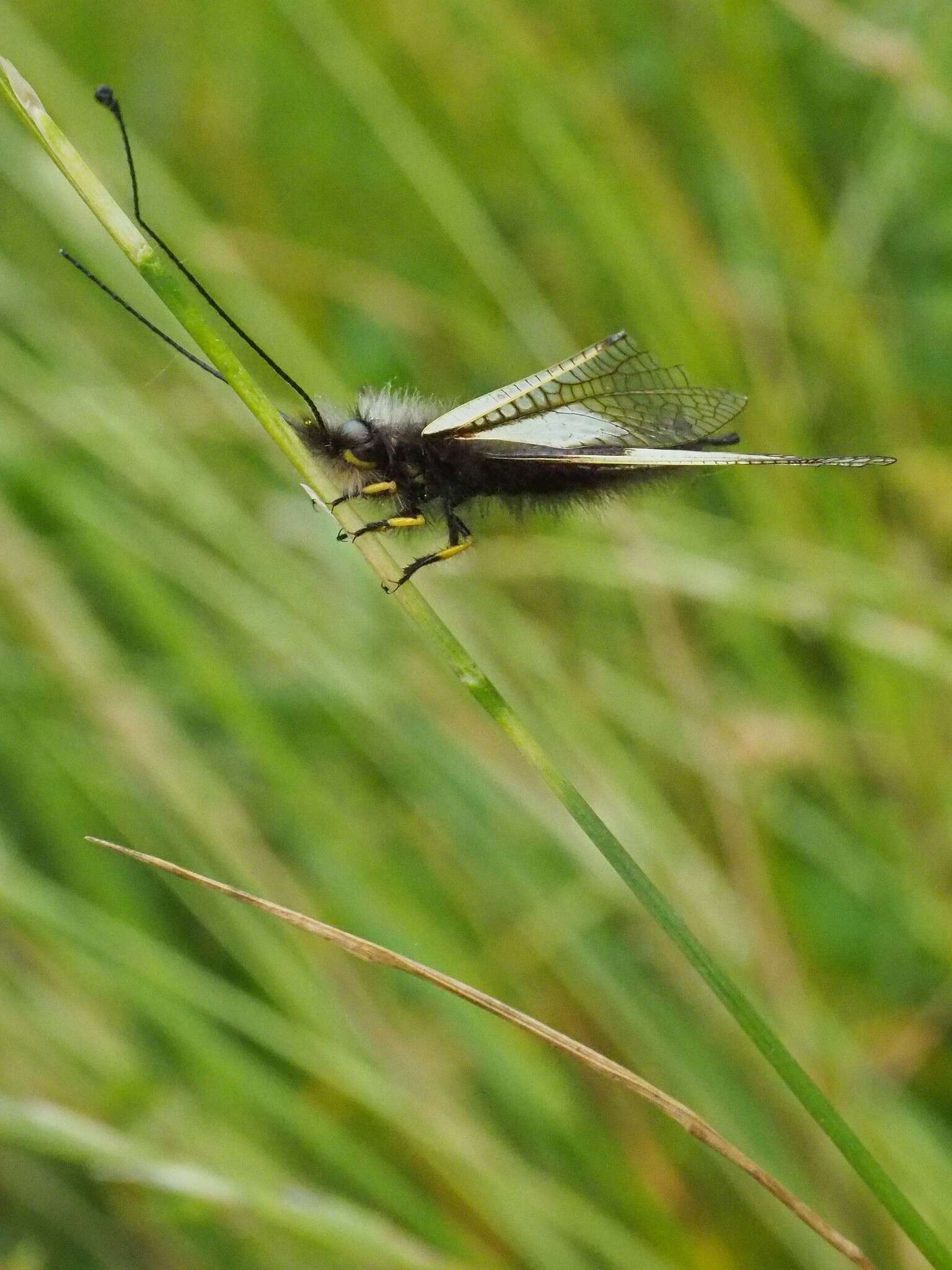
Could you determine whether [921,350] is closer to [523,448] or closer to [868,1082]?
[868,1082]

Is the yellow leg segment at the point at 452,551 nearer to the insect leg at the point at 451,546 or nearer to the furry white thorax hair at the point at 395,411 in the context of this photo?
the insect leg at the point at 451,546

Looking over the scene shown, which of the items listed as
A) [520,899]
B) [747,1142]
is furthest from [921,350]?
[747,1142]

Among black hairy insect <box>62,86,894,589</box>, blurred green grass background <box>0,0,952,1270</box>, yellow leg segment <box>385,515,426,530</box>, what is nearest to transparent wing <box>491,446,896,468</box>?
black hairy insect <box>62,86,894,589</box>

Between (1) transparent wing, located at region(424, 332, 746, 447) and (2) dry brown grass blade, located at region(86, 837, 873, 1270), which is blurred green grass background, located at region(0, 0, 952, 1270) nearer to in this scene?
(1) transparent wing, located at region(424, 332, 746, 447)

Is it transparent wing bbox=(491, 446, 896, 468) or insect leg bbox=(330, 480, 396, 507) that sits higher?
transparent wing bbox=(491, 446, 896, 468)

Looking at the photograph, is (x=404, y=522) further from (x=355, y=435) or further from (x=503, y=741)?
(x=503, y=741)

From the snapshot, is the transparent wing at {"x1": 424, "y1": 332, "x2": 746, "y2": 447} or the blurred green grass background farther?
the blurred green grass background

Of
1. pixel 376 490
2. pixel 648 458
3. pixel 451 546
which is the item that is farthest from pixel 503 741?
pixel 648 458
